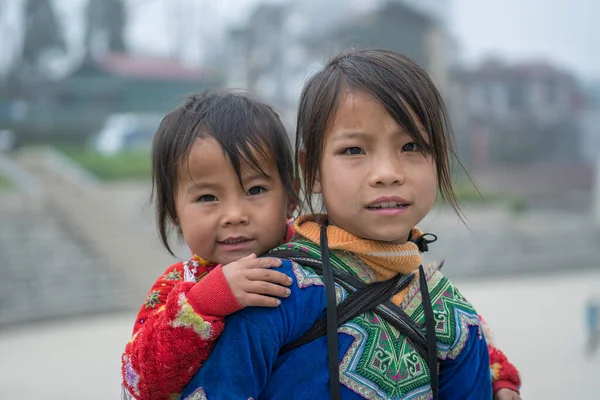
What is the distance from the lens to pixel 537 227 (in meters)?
15.6

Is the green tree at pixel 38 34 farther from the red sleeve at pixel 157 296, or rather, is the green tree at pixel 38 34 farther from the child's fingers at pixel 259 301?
the child's fingers at pixel 259 301

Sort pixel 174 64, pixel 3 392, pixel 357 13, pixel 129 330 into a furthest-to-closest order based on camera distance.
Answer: pixel 357 13 → pixel 174 64 → pixel 129 330 → pixel 3 392

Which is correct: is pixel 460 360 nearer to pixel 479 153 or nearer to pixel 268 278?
pixel 268 278

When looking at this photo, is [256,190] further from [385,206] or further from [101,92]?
[101,92]

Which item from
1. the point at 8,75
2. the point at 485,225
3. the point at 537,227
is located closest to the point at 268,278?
the point at 8,75

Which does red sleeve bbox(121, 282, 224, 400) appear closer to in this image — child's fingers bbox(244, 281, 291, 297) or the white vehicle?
child's fingers bbox(244, 281, 291, 297)

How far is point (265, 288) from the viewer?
1.17 meters

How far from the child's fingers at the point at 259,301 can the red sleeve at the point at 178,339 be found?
0.02m

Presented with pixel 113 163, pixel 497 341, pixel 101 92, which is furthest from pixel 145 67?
pixel 497 341

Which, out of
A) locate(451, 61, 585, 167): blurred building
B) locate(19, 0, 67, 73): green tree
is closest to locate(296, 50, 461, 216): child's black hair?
locate(19, 0, 67, 73): green tree

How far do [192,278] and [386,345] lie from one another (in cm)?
47

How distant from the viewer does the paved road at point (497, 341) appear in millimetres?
6152

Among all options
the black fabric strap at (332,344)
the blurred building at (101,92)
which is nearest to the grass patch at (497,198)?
the blurred building at (101,92)

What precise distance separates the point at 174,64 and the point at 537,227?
370 inches
